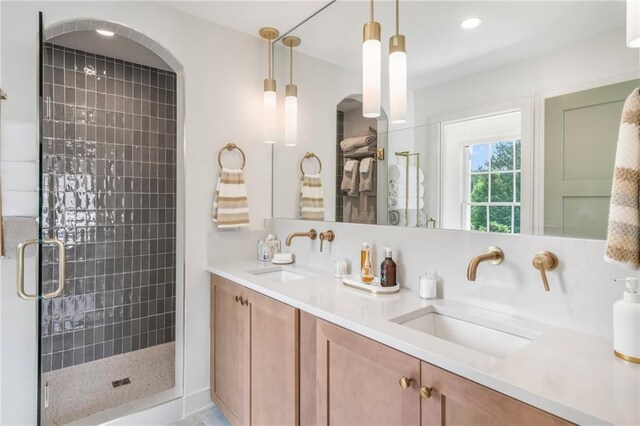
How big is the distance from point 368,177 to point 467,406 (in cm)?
116

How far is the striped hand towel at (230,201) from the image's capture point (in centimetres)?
210

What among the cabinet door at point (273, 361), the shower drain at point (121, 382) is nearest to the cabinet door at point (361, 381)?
the cabinet door at point (273, 361)

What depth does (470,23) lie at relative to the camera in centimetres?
138

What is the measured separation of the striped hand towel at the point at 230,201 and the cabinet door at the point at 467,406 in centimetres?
150

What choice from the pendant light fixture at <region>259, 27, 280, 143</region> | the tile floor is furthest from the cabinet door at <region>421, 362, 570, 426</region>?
the pendant light fixture at <region>259, 27, 280, 143</region>

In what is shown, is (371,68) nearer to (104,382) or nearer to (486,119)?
(486,119)

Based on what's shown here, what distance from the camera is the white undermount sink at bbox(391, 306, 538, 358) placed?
1.11 metres

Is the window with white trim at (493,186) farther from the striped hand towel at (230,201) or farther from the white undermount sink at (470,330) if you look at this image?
the striped hand towel at (230,201)

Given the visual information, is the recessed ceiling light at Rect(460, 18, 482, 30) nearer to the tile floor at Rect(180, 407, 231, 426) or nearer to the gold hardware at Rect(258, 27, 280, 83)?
the gold hardware at Rect(258, 27, 280, 83)

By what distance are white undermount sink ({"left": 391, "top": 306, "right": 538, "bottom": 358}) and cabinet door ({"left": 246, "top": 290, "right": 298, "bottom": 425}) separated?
488 mm

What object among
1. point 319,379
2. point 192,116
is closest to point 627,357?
point 319,379

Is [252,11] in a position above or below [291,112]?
above

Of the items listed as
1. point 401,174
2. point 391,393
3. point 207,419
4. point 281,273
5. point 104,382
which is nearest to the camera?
point 391,393

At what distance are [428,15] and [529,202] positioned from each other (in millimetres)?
937
